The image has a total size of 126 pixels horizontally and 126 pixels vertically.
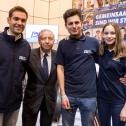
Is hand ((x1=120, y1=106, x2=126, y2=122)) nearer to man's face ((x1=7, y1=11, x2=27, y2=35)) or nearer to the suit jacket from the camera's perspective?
the suit jacket

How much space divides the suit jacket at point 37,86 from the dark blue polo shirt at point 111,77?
511mm

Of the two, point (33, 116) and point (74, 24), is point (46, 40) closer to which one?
point (74, 24)

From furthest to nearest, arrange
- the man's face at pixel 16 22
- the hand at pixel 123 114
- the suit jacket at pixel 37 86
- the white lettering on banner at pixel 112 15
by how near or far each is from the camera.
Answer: the white lettering on banner at pixel 112 15, the suit jacket at pixel 37 86, the man's face at pixel 16 22, the hand at pixel 123 114

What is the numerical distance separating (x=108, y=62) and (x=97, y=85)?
213mm

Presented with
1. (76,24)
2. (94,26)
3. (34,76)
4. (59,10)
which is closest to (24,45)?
(34,76)

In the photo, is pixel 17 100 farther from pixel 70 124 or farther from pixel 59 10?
pixel 59 10

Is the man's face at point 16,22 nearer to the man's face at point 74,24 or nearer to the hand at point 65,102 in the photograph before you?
the man's face at point 74,24

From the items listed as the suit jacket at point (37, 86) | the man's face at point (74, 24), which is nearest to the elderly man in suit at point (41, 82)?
the suit jacket at point (37, 86)

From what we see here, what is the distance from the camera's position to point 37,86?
2.53m

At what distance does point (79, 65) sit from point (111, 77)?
26cm

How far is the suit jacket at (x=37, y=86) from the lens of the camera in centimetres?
252

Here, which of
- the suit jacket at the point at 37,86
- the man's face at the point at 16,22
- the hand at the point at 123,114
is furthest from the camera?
the suit jacket at the point at 37,86

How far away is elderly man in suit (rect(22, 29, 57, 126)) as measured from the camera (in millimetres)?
2531

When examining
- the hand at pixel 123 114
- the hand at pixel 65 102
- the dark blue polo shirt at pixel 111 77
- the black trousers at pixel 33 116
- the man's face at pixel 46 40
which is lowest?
the black trousers at pixel 33 116
